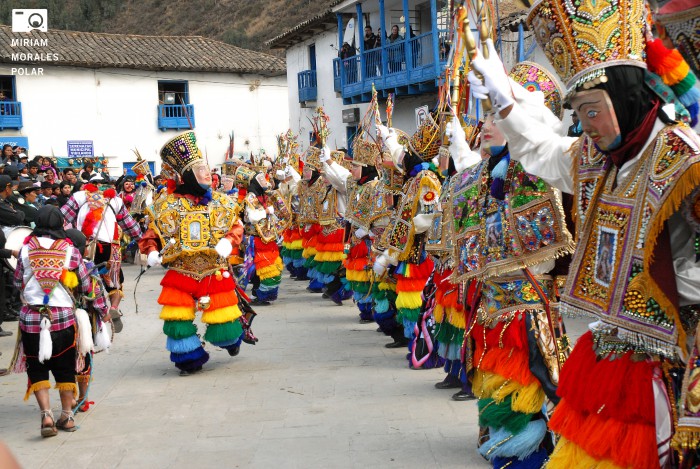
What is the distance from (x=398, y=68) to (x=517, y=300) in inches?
824

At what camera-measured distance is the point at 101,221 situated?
36.9 feet

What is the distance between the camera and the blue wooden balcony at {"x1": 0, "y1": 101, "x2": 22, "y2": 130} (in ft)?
111

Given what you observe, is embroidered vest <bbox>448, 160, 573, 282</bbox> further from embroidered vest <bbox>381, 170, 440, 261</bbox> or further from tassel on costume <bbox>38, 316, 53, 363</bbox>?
tassel on costume <bbox>38, 316, 53, 363</bbox>

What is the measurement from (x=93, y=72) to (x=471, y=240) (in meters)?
33.1

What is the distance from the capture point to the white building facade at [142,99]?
34.8 metres

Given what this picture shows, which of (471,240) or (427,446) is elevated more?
(471,240)

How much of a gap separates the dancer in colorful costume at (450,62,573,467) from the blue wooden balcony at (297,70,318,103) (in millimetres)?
28944

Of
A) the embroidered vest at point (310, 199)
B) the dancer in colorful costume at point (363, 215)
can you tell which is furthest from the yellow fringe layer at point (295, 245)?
the dancer in colorful costume at point (363, 215)

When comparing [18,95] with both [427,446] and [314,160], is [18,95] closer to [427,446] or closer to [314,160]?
[314,160]

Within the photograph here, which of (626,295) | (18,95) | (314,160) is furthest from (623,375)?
(18,95)

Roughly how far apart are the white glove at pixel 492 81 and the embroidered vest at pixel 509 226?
1.32 metres

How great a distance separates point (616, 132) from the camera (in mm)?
3125

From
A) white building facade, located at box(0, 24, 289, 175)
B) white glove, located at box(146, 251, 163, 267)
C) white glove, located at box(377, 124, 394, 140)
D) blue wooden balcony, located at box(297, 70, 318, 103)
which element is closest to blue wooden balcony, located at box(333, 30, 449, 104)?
blue wooden balcony, located at box(297, 70, 318, 103)

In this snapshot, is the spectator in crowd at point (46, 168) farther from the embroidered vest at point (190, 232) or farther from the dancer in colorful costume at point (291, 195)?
the embroidered vest at point (190, 232)
